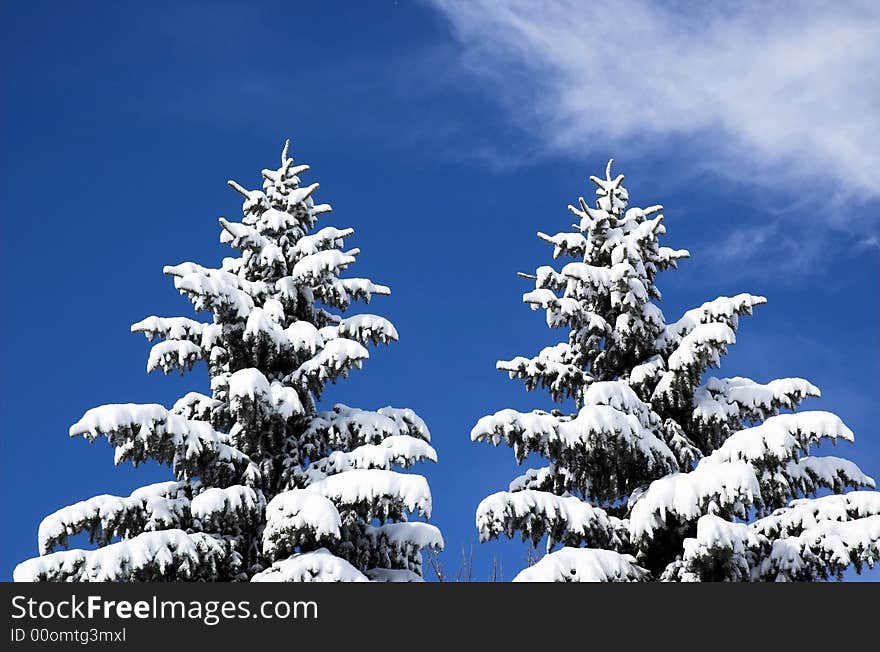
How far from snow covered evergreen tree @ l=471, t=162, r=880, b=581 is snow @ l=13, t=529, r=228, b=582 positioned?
4454 mm

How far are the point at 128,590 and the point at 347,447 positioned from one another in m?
4.99

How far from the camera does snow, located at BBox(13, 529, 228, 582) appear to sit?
12.7 metres

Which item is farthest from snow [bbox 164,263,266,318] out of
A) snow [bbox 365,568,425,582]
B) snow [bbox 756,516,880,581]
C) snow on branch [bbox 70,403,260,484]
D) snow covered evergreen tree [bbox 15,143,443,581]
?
snow [bbox 756,516,880,581]

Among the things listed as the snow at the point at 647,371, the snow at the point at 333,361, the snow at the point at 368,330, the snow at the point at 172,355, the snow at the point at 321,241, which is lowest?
the snow at the point at 647,371

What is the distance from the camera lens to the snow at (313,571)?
12.3 meters

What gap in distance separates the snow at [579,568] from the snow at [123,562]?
4.95m

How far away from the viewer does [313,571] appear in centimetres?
1246

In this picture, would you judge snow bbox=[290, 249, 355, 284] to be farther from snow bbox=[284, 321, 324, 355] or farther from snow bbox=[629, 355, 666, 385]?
snow bbox=[629, 355, 666, 385]

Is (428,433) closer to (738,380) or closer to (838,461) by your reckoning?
(738,380)

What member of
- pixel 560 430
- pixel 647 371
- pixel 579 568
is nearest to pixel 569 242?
pixel 647 371

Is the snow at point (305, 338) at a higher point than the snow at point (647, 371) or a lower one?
higher

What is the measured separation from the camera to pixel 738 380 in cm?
1650

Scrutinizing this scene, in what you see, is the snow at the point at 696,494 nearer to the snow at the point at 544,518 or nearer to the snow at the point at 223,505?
the snow at the point at 544,518

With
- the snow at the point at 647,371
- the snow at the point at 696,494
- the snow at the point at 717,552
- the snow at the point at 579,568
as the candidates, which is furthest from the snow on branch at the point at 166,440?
the snow at the point at 717,552
